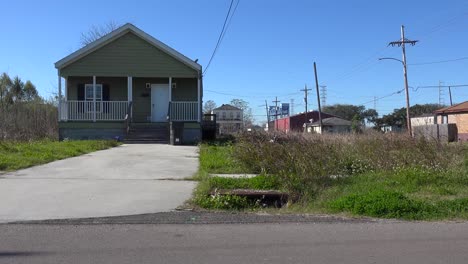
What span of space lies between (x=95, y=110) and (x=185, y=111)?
4.97 metres

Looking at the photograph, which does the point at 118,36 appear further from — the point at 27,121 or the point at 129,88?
the point at 27,121

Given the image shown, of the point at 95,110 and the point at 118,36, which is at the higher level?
the point at 118,36

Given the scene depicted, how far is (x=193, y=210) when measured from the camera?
8.73m

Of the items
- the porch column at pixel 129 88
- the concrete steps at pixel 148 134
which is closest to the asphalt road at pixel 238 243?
the concrete steps at pixel 148 134

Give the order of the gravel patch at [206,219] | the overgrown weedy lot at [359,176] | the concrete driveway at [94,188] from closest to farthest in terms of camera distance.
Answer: the gravel patch at [206,219], the concrete driveway at [94,188], the overgrown weedy lot at [359,176]

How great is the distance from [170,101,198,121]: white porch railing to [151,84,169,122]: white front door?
4.43ft

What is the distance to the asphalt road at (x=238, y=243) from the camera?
5.76 metres

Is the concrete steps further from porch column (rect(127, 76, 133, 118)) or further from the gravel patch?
the gravel patch

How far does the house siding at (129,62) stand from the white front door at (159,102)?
Answer: 6.04ft

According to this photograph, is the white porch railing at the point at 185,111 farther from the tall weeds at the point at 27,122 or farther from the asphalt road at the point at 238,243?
the asphalt road at the point at 238,243

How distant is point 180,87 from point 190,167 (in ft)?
50.5

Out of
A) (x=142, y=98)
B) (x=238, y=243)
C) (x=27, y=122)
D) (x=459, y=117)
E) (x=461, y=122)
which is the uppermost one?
(x=142, y=98)

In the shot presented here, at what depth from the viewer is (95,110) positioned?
89.6ft

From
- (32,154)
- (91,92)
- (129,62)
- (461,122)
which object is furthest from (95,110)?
(461,122)
